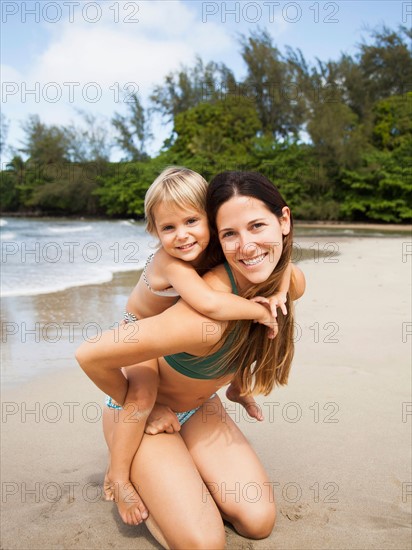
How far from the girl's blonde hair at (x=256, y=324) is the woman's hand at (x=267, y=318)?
8 cm

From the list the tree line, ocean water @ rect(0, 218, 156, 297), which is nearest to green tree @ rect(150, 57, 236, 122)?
the tree line

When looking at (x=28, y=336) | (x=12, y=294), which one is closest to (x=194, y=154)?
(x=12, y=294)

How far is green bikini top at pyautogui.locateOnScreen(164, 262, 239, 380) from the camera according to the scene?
2322 mm

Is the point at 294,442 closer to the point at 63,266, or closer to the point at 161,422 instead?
the point at 161,422

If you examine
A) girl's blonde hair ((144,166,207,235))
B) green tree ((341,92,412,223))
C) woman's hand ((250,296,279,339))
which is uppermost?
green tree ((341,92,412,223))

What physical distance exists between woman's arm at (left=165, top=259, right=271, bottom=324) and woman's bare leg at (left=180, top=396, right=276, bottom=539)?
68cm

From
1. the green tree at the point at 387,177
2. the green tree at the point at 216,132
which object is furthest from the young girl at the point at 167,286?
A: the green tree at the point at 216,132

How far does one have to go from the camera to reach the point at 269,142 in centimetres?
3625

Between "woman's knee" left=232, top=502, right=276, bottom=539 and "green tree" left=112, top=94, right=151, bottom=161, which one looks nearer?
"woman's knee" left=232, top=502, right=276, bottom=539

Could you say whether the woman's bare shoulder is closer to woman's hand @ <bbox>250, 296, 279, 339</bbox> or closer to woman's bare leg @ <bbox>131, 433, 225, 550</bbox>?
woman's hand @ <bbox>250, 296, 279, 339</bbox>

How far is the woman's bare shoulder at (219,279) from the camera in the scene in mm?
2326

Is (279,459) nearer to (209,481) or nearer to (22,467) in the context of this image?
(209,481)

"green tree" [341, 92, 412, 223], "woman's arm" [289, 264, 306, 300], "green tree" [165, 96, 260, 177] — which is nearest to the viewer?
"woman's arm" [289, 264, 306, 300]

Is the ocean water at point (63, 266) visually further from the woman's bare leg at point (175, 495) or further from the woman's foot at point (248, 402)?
the woman's bare leg at point (175, 495)
